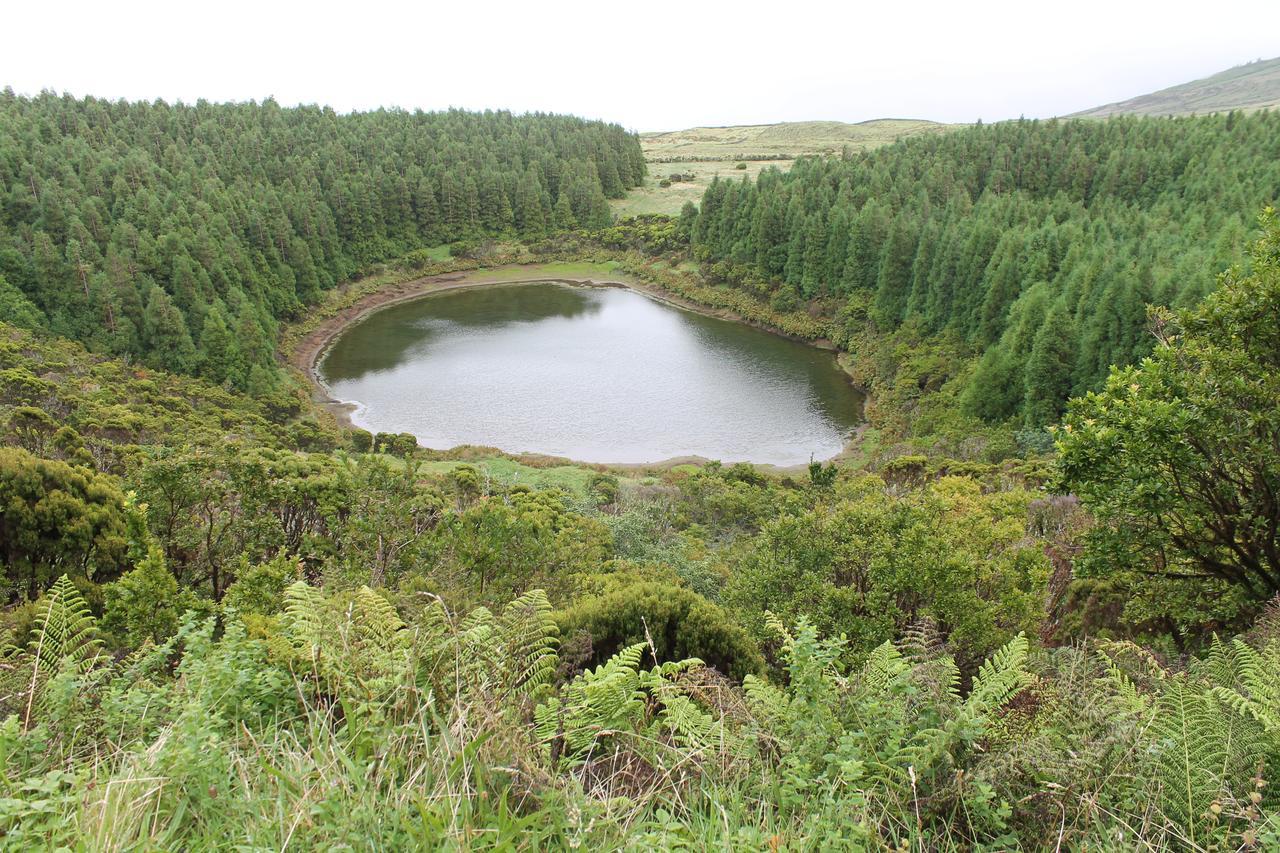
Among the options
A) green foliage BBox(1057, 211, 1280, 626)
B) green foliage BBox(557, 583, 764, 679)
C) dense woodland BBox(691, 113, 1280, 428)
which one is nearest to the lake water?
dense woodland BBox(691, 113, 1280, 428)

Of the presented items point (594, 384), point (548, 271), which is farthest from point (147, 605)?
point (548, 271)

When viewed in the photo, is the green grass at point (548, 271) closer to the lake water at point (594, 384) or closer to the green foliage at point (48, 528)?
the lake water at point (594, 384)

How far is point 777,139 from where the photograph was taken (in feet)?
532

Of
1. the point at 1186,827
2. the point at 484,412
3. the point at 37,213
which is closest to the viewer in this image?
the point at 1186,827

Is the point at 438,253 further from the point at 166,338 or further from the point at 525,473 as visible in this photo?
the point at 525,473

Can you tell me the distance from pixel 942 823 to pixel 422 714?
2783 mm

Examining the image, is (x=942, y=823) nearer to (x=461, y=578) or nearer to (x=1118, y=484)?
(x=1118, y=484)

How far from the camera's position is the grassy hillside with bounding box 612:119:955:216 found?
10381 centimetres

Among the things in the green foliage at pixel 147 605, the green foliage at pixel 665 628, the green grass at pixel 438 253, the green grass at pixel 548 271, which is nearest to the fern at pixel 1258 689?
the green foliage at pixel 665 628

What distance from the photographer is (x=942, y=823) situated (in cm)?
397

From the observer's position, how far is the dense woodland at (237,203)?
47438mm

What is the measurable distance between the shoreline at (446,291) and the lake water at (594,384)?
86cm

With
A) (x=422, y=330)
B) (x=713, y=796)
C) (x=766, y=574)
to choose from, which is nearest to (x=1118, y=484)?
(x=766, y=574)

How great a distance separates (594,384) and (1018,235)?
2973cm
